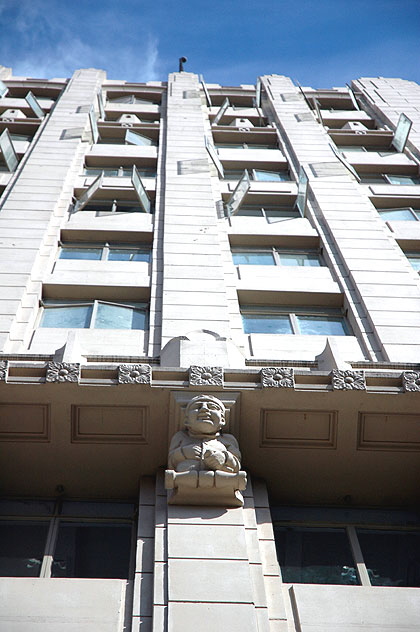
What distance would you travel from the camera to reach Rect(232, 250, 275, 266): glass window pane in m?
18.3

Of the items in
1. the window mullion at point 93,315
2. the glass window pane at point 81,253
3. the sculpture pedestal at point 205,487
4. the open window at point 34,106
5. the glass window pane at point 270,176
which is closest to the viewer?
the sculpture pedestal at point 205,487

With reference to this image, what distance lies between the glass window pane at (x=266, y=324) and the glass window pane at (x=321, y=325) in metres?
0.34

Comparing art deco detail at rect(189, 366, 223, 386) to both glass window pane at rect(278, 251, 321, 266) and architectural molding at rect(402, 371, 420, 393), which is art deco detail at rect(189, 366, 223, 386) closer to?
architectural molding at rect(402, 371, 420, 393)

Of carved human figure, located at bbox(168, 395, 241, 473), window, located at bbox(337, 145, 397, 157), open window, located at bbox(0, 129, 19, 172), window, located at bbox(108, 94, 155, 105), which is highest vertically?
window, located at bbox(108, 94, 155, 105)

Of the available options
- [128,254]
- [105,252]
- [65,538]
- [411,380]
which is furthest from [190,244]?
[65,538]

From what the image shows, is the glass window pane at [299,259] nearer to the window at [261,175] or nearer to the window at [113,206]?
the window at [113,206]

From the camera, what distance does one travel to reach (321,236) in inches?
739

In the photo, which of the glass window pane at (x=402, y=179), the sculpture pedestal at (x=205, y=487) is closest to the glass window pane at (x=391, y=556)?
the sculpture pedestal at (x=205, y=487)

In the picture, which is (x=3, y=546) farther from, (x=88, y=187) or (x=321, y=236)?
(x=88, y=187)

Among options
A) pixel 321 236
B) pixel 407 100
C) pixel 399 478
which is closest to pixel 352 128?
pixel 407 100

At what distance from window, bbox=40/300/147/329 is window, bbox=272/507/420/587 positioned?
5963 millimetres

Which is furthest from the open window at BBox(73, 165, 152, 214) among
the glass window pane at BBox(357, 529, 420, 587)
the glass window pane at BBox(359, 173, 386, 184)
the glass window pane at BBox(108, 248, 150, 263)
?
the glass window pane at BBox(357, 529, 420, 587)

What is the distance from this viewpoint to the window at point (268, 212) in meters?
21.3

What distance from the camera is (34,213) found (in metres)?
18.7
